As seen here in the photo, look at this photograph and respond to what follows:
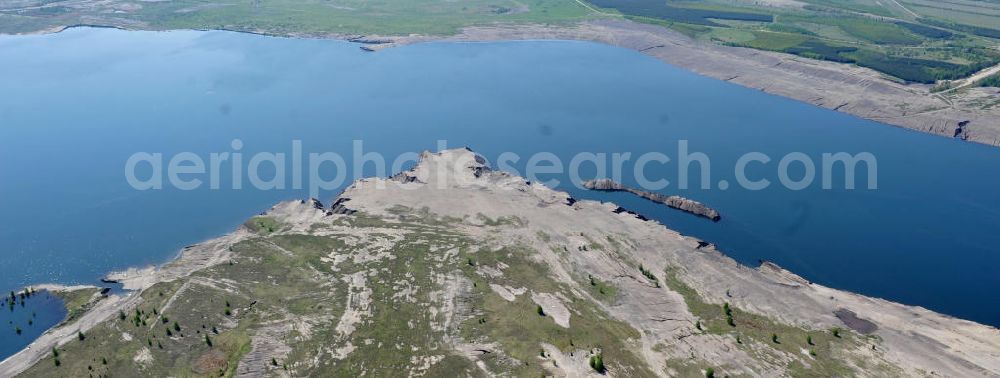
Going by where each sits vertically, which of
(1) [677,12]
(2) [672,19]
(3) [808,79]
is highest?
(1) [677,12]

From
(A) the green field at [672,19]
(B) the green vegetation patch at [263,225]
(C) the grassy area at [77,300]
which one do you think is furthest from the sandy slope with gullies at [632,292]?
(A) the green field at [672,19]

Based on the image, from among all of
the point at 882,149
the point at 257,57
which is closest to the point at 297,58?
the point at 257,57

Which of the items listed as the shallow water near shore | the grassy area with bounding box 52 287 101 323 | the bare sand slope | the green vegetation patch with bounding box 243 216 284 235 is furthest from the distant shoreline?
the shallow water near shore

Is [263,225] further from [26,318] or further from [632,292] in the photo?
[632,292]

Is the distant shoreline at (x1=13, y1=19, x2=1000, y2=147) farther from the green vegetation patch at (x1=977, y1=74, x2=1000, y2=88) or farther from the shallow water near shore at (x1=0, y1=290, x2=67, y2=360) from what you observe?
the shallow water near shore at (x1=0, y1=290, x2=67, y2=360)

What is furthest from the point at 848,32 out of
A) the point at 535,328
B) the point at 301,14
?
the point at 535,328

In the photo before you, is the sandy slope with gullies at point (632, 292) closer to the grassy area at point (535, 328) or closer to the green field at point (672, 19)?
the grassy area at point (535, 328)

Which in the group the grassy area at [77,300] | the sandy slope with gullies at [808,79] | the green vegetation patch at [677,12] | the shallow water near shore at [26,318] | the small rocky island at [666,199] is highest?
the green vegetation patch at [677,12]
